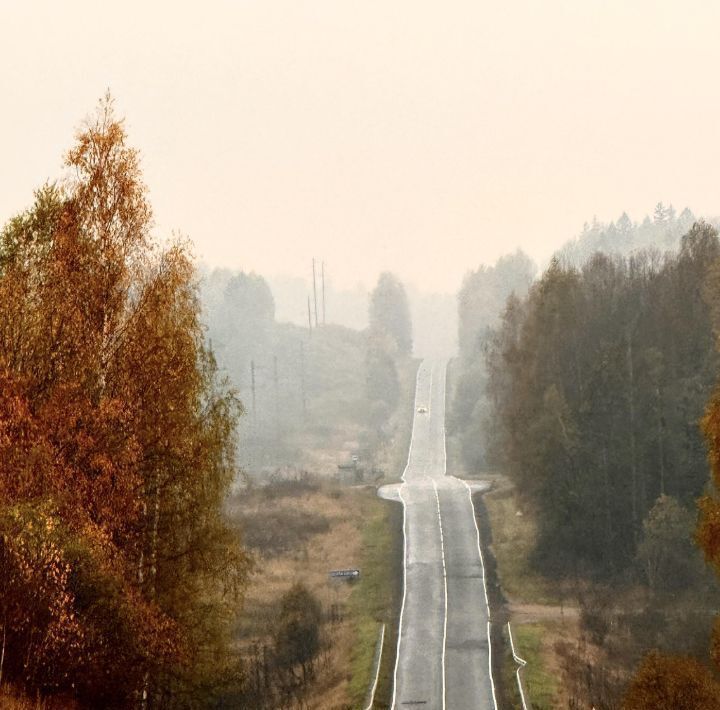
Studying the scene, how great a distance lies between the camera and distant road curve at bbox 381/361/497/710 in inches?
1510

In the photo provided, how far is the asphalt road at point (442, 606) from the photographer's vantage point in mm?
38344

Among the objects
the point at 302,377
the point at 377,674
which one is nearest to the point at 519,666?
the point at 377,674

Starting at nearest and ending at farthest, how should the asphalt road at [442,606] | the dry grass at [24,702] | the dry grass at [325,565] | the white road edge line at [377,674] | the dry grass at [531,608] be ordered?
1. the dry grass at [24,702]
2. the white road edge line at [377,674]
3. the asphalt road at [442,606]
4. the dry grass at [531,608]
5. the dry grass at [325,565]

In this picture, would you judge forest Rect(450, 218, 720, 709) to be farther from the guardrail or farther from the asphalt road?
the asphalt road

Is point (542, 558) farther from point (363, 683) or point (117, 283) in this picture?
point (117, 283)

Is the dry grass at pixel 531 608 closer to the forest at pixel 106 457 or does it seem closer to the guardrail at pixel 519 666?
the guardrail at pixel 519 666

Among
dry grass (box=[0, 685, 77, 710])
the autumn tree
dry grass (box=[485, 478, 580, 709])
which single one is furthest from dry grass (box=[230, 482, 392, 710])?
dry grass (box=[0, 685, 77, 710])

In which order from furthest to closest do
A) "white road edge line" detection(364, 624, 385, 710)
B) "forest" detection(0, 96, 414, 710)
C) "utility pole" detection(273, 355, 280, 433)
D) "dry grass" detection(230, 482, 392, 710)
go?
"utility pole" detection(273, 355, 280, 433), "dry grass" detection(230, 482, 392, 710), "white road edge line" detection(364, 624, 385, 710), "forest" detection(0, 96, 414, 710)

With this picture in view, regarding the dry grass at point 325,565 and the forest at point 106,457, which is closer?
the forest at point 106,457

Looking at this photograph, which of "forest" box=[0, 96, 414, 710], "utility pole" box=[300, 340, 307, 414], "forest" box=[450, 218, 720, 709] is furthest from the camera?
"utility pole" box=[300, 340, 307, 414]

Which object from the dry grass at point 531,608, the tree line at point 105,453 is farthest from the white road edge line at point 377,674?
the tree line at point 105,453

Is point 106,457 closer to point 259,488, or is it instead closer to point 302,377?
point 259,488

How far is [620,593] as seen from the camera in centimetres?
5206

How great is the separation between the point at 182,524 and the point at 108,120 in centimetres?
720
